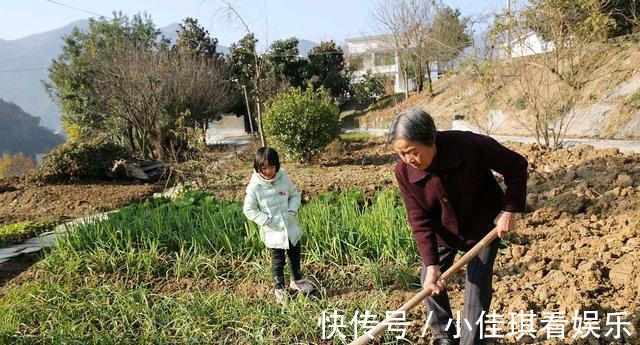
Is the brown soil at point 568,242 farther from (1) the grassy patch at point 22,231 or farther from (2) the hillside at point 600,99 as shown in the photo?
(2) the hillside at point 600,99

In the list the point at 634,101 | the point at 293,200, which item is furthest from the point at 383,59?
the point at 293,200

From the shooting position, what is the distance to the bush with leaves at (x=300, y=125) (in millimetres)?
10219

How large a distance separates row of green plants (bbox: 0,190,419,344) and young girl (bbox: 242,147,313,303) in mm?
189

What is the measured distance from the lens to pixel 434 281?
216 centimetres

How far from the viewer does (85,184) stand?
946 cm

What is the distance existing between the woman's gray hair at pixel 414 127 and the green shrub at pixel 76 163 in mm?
9485

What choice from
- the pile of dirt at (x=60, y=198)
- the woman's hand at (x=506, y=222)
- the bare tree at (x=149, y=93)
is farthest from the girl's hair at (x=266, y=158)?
the bare tree at (x=149, y=93)

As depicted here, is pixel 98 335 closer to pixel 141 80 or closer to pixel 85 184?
pixel 85 184

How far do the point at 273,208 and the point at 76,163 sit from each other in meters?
8.02

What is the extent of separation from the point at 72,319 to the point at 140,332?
1.64ft

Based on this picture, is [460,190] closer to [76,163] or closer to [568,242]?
[568,242]

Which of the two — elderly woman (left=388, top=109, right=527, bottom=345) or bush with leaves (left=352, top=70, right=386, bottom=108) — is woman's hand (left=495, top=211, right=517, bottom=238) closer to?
elderly woman (left=388, top=109, right=527, bottom=345)

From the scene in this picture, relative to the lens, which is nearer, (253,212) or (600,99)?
(253,212)

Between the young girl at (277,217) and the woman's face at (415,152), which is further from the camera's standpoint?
the young girl at (277,217)
